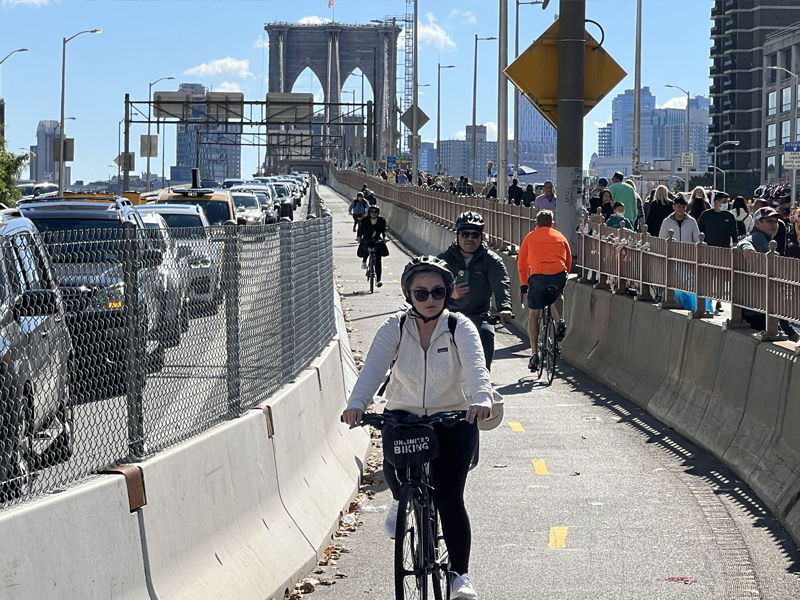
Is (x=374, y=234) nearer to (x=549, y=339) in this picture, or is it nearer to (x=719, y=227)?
(x=719, y=227)

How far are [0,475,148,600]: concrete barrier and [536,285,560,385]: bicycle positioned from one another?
1100cm

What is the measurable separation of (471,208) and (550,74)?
Result: 17465mm

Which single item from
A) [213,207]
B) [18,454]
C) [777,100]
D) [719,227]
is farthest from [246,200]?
[777,100]

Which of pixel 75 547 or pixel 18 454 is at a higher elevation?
pixel 18 454

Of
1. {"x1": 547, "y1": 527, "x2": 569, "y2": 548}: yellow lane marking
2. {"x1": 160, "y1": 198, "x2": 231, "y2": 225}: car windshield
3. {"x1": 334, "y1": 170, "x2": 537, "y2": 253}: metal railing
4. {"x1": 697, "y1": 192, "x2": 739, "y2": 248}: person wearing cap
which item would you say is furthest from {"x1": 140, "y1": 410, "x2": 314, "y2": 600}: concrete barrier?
{"x1": 160, "y1": 198, "x2": 231, "y2": 225}: car windshield

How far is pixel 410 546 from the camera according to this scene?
236 inches

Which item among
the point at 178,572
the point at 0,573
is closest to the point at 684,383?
the point at 178,572

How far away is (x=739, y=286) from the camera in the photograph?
37.3ft

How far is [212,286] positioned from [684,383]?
19.5 ft

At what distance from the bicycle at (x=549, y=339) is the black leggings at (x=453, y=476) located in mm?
9699

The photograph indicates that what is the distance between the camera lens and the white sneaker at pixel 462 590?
6.07m

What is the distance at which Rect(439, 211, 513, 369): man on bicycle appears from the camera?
417 inches

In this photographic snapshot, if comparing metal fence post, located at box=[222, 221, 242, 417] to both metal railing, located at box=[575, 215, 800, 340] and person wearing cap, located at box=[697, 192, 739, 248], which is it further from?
person wearing cap, located at box=[697, 192, 739, 248]

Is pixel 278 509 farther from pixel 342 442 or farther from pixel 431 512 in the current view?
pixel 342 442
